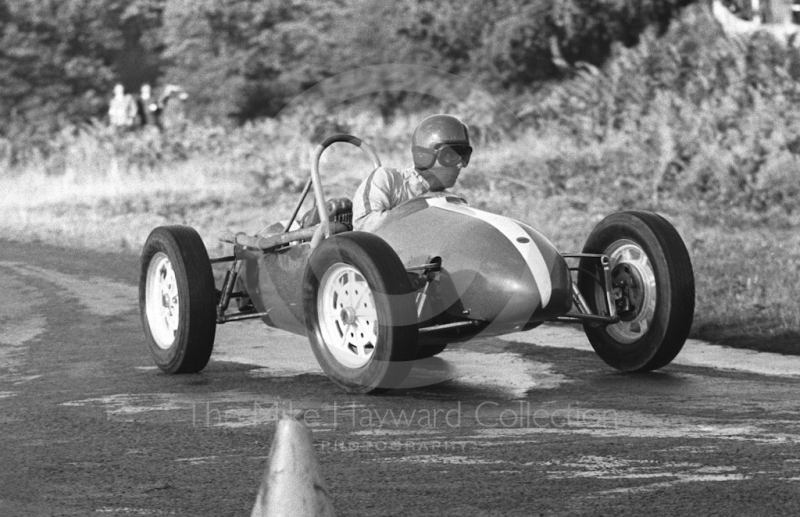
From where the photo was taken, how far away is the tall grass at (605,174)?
42.8ft

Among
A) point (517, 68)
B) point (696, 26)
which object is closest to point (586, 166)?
point (696, 26)

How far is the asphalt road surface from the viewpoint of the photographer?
209 inches

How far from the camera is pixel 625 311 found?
8172 mm

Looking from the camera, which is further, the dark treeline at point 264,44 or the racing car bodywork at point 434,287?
the dark treeline at point 264,44

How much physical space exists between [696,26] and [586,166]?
14.3 m

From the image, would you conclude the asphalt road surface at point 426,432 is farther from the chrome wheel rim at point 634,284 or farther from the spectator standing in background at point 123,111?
the spectator standing in background at point 123,111

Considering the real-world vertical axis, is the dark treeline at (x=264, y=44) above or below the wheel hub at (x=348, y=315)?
above

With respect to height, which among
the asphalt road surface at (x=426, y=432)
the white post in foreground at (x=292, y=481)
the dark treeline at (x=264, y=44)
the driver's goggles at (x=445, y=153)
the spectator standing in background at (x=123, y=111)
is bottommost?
the asphalt road surface at (x=426, y=432)

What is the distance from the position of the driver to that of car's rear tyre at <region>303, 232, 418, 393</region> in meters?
0.64

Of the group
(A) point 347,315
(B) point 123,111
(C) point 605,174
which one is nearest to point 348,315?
(A) point 347,315

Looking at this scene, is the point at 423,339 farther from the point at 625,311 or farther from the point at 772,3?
the point at 772,3

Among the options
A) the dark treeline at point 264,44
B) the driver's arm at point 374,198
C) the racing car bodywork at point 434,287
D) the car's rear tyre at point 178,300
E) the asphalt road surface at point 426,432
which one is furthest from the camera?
the dark treeline at point 264,44

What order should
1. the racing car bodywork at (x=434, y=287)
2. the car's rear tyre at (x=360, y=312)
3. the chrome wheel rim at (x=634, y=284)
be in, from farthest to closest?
1. the chrome wheel rim at (x=634, y=284)
2. the racing car bodywork at (x=434, y=287)
3. the car's rear tyre at (x=360, y=312)

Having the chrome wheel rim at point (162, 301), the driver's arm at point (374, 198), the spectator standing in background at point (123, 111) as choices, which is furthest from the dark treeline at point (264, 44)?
the driver's arm at point (374, 198)
